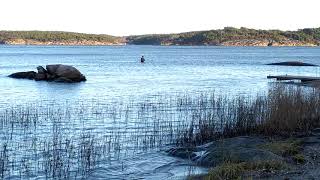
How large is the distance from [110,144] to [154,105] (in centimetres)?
1216

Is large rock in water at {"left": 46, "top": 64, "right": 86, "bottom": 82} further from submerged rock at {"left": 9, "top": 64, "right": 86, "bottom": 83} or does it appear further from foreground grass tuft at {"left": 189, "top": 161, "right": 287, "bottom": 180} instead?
foreground grass tuft at {"left": 189, "top": 161, "right": 287, "bottom": 180}

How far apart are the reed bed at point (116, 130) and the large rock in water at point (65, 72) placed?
25.5 m

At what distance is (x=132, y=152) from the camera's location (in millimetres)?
18656

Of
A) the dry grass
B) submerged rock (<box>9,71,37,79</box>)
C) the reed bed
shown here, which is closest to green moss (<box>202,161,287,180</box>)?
the reed bed

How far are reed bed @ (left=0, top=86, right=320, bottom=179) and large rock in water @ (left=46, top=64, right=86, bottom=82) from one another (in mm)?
25549

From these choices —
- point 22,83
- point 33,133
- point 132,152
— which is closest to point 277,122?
point 132,152

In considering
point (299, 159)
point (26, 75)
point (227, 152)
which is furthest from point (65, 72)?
point (299, 159)

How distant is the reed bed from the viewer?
16.3m

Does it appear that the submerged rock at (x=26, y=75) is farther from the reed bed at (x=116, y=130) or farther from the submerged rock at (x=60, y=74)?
the reed bed at (x=116, y=130)

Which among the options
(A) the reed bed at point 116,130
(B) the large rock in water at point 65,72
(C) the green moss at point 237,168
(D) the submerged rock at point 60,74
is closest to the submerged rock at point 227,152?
(C) the green moss at point 237,168

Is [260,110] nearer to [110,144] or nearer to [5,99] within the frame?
[110,144]

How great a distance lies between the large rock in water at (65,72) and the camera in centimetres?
5324

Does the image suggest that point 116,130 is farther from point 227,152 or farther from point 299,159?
point 299,159

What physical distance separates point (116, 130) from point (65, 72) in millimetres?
31749
